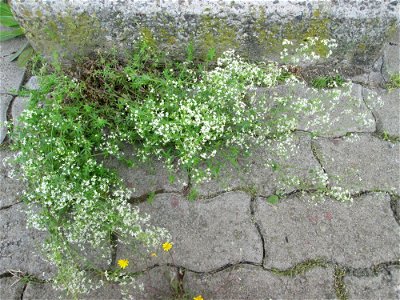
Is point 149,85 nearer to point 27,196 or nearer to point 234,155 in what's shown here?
point 234,155

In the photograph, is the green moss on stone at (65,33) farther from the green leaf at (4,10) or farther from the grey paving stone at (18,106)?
the green leaf at (4,10)

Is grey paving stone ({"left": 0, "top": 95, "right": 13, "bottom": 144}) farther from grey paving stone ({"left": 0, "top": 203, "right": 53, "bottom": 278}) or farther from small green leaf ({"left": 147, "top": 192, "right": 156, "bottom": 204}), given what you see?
small green leaf ({"left": 147, "top": 192, "right": 156, "bottom": 204})

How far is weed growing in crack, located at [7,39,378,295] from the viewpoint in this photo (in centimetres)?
203

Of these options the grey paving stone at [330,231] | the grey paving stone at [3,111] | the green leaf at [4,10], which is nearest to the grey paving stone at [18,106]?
the grey paving stone at [3,111]

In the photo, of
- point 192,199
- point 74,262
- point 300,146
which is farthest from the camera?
point 300,146

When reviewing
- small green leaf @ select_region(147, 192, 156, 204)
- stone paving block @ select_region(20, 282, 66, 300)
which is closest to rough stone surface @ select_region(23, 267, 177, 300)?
stone paving block @ select_region(20, 282, 66, 300)

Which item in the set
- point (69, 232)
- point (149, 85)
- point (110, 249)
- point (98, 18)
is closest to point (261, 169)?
point (149, 85)

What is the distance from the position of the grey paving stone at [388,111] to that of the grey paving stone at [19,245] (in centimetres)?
196

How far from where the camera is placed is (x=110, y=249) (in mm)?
2105

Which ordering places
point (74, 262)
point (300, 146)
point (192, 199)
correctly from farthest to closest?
point (300, 146)
point (192, 199)
point (74, 262)

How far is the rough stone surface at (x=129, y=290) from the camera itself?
2.01m

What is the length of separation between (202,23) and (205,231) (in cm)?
112

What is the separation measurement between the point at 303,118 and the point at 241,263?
936mm

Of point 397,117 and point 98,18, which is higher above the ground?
point 98,18
